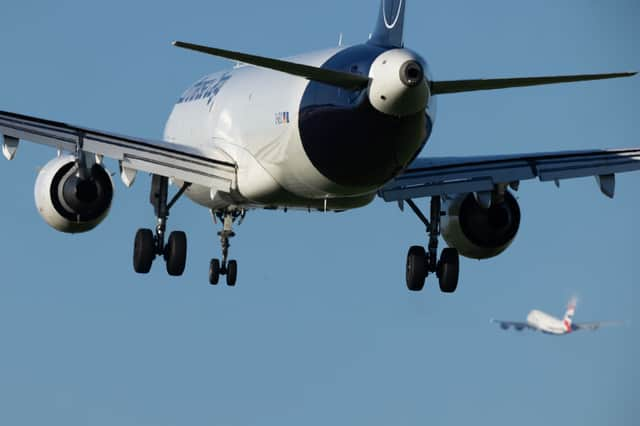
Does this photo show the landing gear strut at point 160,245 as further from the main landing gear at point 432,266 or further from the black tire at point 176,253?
the main landing gear at point 432,266

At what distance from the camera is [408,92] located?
44094mm

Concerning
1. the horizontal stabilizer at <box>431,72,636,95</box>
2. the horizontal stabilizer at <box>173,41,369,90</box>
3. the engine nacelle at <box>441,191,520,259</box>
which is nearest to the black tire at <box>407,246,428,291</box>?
the engine nacelle at <box>441,191,520,259</box>

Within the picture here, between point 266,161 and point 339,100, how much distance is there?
227 inches

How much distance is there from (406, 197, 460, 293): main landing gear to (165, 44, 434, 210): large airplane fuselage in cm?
282

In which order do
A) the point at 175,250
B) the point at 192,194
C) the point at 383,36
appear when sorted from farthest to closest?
the point at 192,194 → the point at 175,250 → the point at 383,36

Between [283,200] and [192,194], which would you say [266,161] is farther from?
[192,194]

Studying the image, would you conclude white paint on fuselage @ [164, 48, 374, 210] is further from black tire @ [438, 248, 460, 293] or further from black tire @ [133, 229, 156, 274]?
black tire @ [438, 248, 460, 293]

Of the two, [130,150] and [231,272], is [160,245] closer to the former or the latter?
[130,150]

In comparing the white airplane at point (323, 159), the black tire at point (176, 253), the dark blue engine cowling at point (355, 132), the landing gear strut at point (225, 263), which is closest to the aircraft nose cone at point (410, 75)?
the white airplane at point (323, 159)

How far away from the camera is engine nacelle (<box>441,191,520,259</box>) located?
181 feet

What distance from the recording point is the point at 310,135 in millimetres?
48156

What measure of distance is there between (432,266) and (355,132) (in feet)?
30.1

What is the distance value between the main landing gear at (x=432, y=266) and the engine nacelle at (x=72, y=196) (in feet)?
28.8

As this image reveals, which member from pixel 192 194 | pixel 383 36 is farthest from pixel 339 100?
pixel 192 194
